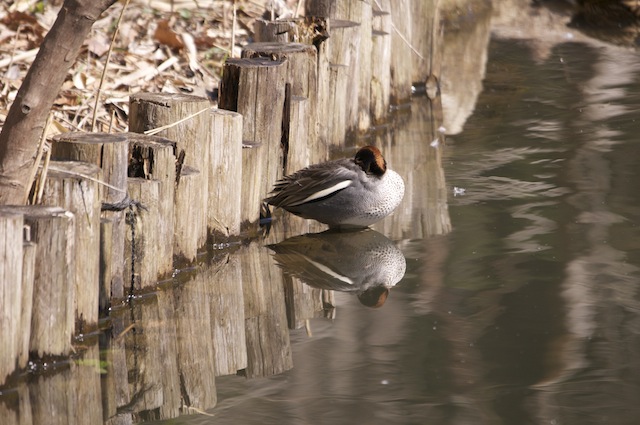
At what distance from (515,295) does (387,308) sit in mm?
610

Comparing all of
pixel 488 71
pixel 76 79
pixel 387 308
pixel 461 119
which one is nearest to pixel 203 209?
pixel 387 308

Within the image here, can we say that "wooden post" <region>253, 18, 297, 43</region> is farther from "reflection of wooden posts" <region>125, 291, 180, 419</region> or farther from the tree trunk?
the tree trunk

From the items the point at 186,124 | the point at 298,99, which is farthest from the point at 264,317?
the point at 298,99

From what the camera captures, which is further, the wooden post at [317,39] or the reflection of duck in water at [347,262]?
the wooden post at [317,39]

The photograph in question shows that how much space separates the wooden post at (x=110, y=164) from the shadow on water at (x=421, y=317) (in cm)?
25

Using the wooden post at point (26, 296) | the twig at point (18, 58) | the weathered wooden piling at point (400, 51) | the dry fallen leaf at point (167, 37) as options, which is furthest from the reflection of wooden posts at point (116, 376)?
the weathered wooden piling at point (400, 51)

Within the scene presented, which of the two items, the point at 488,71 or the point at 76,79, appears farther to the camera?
the point at 488,71

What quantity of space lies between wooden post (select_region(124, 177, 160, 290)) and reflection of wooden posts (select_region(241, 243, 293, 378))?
0.52 m

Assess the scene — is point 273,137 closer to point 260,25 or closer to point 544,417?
point 260,25

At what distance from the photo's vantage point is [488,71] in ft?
31.9

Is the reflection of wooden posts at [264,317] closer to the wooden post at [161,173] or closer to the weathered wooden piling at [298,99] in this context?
the wooden post at [161,173]

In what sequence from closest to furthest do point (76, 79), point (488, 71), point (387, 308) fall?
point (387, 308) → point (76, 79) → point (488, 71)

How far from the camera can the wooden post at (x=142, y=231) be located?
4.80 metres

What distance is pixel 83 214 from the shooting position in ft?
14.1
